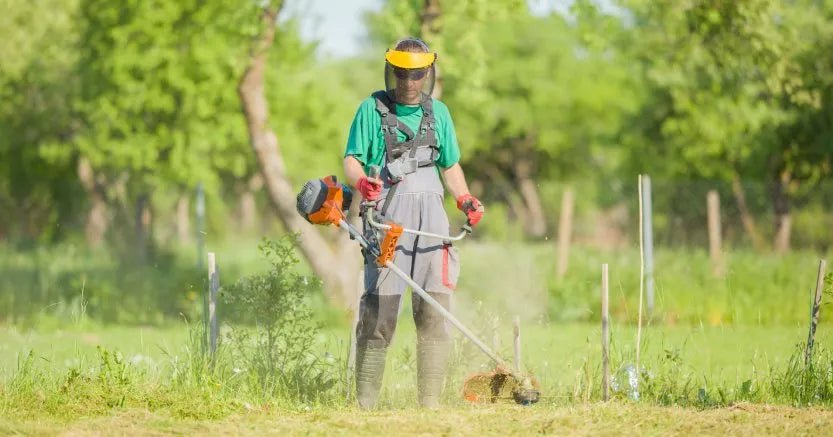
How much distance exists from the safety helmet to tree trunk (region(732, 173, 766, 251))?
37.3 feet

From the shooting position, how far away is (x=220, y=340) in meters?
7.47

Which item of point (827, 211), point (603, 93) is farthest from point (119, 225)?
point (603, 93)

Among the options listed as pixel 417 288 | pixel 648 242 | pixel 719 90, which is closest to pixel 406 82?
pixel 417 288

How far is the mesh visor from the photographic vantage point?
6887mm

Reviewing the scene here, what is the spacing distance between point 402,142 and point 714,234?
10019 mm

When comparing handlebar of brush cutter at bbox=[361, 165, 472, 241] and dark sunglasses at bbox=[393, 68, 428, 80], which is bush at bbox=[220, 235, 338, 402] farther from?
dark sunglasses at bbox=[393, 68, 428, 80]

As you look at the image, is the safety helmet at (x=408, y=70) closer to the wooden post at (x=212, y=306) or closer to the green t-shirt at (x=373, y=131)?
the green t-shirt at (x=373, y=131)

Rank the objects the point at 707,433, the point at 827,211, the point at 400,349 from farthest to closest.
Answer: the point at 827,211 → the point at 400,349 → the point at 707,433

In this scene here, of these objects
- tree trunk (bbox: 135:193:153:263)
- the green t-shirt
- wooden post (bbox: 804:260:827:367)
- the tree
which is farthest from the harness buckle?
tree trunk (bbox: 135:193:153:263)

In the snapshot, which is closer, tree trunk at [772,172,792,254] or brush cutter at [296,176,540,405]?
brush cutter at [296,176,540,405]

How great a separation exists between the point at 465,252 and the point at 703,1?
14.3 ft

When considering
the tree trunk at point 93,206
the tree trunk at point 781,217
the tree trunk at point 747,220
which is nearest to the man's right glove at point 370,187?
the tree trunk at point 747,220

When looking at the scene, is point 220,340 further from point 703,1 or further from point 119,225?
point 119,225

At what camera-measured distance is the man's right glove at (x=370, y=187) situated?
6.46 meters
